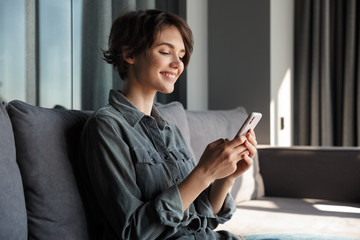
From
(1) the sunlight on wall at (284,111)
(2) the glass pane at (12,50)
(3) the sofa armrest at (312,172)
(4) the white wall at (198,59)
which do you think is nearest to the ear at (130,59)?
(2) the glass pane at (12,50)

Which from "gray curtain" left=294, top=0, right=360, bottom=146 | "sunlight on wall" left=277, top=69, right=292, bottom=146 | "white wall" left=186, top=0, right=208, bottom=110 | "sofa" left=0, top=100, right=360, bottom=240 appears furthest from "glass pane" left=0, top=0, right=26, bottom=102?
"gray curtain" left=294, top=0, right=360, bottom=146

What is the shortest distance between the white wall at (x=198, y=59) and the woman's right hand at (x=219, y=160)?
5.31ft

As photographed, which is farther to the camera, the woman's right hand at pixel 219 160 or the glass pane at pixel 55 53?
the glass pane at pixel 55 53

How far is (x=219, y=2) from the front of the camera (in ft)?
9.32

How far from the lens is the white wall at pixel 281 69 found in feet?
8.95

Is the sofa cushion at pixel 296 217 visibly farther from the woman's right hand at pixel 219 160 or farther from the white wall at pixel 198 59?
the white wall at pixel 198 59

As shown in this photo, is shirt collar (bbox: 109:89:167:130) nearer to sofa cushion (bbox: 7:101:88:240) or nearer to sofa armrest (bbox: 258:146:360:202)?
sofa cushion (bbox: 7:101:88:240)

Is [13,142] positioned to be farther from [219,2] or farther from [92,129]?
[219,2]

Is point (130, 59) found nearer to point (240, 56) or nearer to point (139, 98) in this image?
point (139, 98)

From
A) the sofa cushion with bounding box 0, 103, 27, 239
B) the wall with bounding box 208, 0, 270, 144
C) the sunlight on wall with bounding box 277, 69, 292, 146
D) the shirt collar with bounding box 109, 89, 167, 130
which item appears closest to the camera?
the sofa cushion with bounding box 0, 103, 27, 239

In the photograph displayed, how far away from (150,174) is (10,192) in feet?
1.09

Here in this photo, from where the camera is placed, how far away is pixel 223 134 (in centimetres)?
223

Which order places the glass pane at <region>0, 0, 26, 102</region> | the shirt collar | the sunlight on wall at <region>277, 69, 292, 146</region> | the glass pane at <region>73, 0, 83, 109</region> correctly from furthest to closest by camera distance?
the sunlight on wall at <region>277, 69, 292, 146</region>
the glass pane at <region>73, 0, 83, 109</region>
the glass pane at <region>0, 0, 26, 102</region>
the shirt collar

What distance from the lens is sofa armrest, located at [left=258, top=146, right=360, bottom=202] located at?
2170 millimetres
